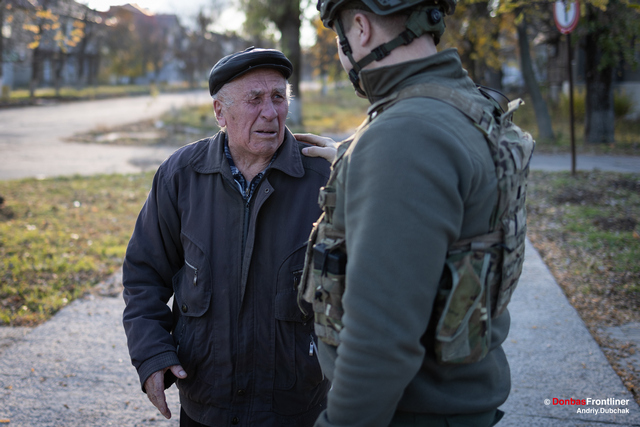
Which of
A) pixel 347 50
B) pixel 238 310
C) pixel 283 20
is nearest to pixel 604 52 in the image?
Result: pixel 283 20

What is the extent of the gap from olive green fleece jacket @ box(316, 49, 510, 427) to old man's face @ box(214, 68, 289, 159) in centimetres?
112

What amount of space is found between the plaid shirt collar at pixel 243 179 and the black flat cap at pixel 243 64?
0.28m

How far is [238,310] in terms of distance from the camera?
7.27 ft

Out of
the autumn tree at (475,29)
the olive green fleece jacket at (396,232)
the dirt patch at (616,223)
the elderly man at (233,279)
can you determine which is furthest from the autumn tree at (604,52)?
the olive green fleece jacket at (396,232)

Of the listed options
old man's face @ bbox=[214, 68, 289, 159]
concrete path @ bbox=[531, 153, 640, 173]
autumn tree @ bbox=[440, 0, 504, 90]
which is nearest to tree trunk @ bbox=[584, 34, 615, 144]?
concrete path @ bbox=[531, 153, 640, 173]

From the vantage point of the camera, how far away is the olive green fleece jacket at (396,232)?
48.1 inches

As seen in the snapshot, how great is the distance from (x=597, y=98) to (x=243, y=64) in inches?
565

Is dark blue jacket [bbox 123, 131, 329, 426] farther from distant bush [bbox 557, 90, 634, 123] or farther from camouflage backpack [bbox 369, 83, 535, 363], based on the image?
distant bush [bbox 557, 90, 634, 123]

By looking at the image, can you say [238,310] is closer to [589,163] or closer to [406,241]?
[406,241]

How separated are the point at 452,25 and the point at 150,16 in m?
57.2

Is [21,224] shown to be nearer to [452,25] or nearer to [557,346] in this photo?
[557,346]

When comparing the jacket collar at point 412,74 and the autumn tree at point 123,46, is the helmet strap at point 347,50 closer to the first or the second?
the jacket collar at point 412,74

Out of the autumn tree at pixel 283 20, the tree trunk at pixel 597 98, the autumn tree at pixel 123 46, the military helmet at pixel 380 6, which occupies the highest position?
the autumn tree at pixel 123 46

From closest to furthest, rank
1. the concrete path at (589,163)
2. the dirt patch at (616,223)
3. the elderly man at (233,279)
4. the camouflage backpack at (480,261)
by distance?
1. the camouflage backpack at (480,261)
2. the elderly man at (233,279)
3. the dirt patch at (616,223)
4. the concrete path at (589,163)
